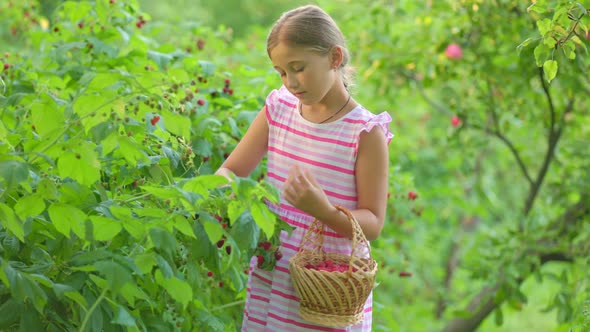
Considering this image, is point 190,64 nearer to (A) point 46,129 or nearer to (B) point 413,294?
(A) point 46,129

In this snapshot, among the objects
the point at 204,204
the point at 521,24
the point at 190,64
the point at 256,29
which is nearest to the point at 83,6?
the point at 190,64

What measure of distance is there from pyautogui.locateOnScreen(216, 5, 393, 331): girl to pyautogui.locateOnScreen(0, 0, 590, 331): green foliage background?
0.14 metres

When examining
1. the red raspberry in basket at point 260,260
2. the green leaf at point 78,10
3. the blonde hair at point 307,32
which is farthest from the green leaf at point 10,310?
the green leaf at point 78,10

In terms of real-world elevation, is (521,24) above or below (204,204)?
above

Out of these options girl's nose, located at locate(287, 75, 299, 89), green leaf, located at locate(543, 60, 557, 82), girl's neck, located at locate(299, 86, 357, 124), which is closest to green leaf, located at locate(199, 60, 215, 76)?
girl's neck, located at locate(299, 86, 357, 124)

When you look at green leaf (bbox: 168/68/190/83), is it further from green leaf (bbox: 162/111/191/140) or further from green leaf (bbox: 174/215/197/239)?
green leaf (bbox: 174/215/197/239)

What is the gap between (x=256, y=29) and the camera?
Result: 651 cm

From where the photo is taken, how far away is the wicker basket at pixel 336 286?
80.4 inches

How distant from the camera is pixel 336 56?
91.1 inches

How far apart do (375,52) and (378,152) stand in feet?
10.5

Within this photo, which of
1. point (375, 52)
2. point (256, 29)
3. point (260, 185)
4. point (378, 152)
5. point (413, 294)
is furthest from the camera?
point (413, 294)

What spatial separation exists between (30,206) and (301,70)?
764 mm

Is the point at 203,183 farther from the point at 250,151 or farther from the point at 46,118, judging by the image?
the point at 250,151

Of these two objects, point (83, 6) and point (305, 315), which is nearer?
point (305, 315)
